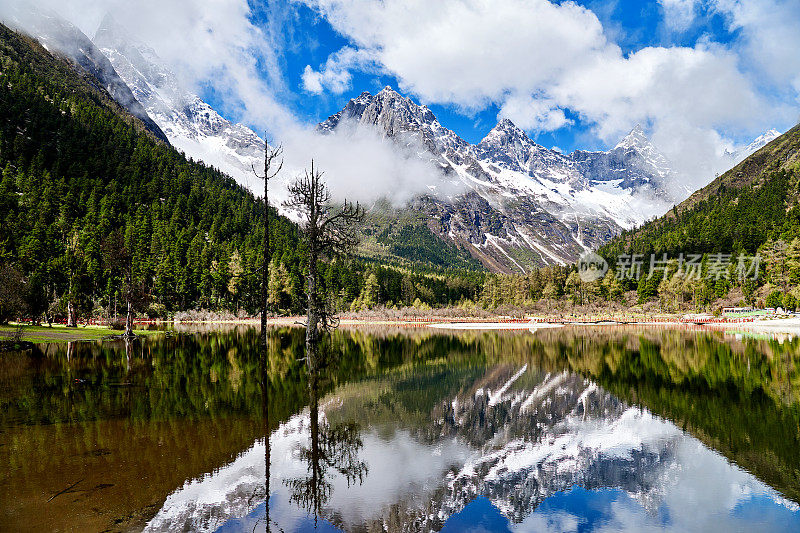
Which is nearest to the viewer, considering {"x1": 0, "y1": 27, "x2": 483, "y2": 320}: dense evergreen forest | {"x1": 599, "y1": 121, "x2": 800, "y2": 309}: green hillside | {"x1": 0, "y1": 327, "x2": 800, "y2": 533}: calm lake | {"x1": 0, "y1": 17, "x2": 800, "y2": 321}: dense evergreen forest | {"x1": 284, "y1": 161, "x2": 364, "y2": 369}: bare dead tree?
{"x1": 0, "y1": 327, "x2": 800, "y2": 533}: calm lake

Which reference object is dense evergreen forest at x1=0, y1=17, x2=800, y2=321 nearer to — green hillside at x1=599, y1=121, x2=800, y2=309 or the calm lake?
green hillside at x1=599, y1=121, x2=800, y2=309

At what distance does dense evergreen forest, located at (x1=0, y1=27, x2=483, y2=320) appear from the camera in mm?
71438

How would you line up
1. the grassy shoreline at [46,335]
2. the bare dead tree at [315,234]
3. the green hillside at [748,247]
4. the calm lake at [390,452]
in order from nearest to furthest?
the calm lake at [390,452]
the bare dead tree at [315,234]
the grassy shoreline at [46,335]
the green hillside at [748,247]

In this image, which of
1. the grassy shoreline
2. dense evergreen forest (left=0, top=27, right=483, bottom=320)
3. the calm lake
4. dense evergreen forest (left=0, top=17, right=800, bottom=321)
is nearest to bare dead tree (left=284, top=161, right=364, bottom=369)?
the calm lake

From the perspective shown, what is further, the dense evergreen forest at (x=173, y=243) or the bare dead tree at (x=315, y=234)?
the dense evergreen forest at (x=173, y=243)

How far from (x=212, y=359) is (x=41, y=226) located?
69387 mm

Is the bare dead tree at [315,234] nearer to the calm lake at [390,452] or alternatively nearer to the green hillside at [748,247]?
the calm lake at [390,452]

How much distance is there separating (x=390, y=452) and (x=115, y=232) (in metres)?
75.3

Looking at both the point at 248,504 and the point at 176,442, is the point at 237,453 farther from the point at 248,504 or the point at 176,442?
the point at 248,504

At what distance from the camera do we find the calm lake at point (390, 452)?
951 centimetres

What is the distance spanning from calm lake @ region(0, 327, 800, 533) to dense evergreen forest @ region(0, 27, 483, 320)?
35.5 m

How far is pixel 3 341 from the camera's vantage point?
1512 inches

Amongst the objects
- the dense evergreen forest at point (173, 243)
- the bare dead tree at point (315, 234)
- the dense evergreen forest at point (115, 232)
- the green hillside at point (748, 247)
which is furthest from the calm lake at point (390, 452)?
the green hillside at point (748, 247)

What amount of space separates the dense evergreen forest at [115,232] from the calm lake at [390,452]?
116 feet
